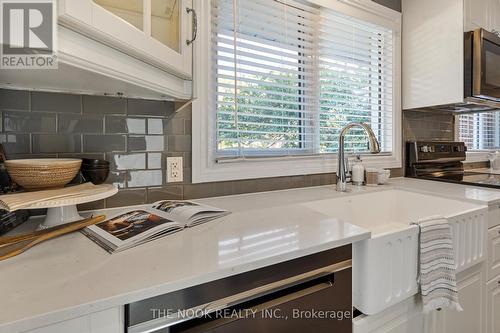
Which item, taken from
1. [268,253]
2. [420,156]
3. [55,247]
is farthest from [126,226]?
[420,156]

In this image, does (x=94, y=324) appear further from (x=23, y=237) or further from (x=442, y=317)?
(x=442, y=317)

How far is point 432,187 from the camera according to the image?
1.68 m

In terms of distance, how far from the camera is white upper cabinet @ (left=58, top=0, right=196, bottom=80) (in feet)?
1.96

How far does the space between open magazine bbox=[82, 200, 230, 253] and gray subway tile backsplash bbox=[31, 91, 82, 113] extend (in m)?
0.47

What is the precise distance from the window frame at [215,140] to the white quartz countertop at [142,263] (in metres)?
0.41

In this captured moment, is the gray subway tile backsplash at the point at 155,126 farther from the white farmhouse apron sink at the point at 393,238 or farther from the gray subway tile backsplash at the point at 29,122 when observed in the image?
the white farmhouse apron sink at the point at 393,238

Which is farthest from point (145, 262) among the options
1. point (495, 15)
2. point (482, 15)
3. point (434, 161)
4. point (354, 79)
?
point (495, 15)

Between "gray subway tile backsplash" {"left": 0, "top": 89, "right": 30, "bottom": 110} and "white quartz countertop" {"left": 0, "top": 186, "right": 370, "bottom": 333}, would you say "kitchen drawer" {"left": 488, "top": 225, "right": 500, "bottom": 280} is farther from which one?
"gray subway tile backsplash" {"left": 0, "top": 89, "right": 30, "bottom": 110}

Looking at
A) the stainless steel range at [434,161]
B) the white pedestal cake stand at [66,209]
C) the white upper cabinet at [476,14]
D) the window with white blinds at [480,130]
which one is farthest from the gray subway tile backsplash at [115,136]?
the window with white blinds at [480,130]

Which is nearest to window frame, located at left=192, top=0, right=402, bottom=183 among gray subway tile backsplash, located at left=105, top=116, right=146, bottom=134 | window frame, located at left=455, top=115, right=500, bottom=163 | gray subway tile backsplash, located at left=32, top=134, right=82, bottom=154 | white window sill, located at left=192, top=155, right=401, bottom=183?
white window sill, located at left=192, top=155, right=401, bottom=183

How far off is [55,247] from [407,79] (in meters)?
2.39

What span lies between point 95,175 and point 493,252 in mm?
1852

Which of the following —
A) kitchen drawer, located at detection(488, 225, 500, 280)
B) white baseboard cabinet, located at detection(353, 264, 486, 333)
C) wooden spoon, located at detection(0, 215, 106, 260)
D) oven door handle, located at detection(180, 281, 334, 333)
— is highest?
wooden spoon, located at detection(0, 215, 106, 260)

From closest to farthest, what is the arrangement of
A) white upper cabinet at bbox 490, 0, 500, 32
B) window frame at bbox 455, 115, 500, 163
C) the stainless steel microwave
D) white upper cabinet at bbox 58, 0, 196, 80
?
white upper cabinet at bbox 58, 0, 196, 80, the stainless steel microwave, white upper cabinet at bbox 490, 0, 500, 32, window frame at bbox 455, 115, 500, 163
